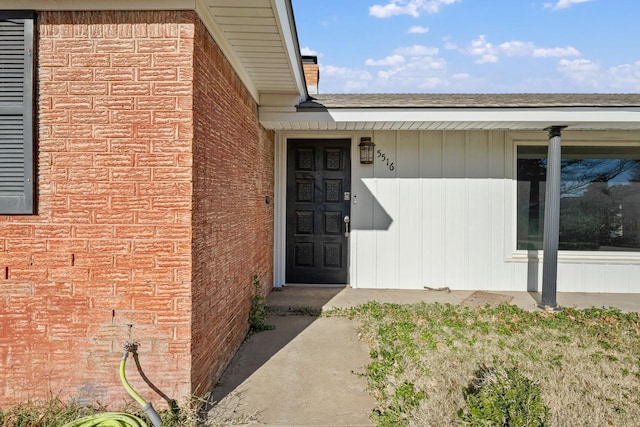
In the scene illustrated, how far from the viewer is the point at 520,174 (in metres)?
5.50

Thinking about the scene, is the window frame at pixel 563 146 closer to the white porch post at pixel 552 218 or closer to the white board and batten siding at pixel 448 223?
the white board and batten siding at pixel 448 223

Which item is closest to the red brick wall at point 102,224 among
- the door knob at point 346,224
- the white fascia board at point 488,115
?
the white fascia board at point 488,115

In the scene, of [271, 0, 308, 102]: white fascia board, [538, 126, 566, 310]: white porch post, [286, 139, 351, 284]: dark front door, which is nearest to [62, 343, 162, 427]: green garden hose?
[271, 0, 308, 102]: white fascia board

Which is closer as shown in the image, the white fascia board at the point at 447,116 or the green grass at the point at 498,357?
the green grass at the point at 498,357

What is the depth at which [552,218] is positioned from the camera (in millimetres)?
4488

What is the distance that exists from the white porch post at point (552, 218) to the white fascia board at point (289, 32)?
10.5 ft

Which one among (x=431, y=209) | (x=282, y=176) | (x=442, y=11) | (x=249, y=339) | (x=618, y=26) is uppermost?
(x=442, y=11)

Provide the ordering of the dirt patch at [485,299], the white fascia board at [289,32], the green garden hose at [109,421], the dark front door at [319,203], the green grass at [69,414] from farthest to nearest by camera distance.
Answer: the dark front door at [319,203], the dirt patch at [485,299], the white fascia board at [289,32], the green grass at [69,414], the green garden hose at [109,421]

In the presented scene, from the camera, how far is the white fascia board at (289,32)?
2.53m

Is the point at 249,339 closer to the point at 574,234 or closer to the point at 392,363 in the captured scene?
the point at 392,363

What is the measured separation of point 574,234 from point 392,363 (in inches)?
162

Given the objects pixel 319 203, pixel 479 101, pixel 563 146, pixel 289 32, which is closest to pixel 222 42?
pixel 289 32

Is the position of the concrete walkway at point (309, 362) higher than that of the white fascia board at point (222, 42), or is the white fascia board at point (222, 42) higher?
the white fascia board at point (222, 42)

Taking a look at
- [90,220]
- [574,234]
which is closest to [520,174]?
[574,234]
